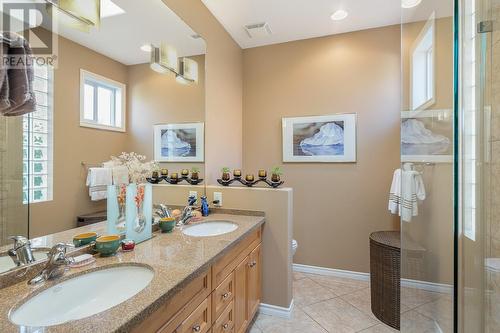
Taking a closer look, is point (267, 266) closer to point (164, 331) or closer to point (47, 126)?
point (164, 331)

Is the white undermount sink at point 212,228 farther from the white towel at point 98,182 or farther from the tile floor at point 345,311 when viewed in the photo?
the tile floor at point 345,311

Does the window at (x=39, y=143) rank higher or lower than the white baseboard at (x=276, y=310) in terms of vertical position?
higher

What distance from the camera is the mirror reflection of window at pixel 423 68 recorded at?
165cm

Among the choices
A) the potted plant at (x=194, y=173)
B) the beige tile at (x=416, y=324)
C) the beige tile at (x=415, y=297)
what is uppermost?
the potted plant at (x=194, y=173)

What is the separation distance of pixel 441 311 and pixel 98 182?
2.21 metres

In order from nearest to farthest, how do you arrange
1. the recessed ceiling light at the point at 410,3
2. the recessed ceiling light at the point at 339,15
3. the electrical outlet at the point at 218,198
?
the recessed ceiling light at the point at 410,3 → the electrical outlet at the point at 218,198 → the recessed ceiling light at the point at 339,15

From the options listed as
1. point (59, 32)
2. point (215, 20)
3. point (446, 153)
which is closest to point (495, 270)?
point (446, 153)

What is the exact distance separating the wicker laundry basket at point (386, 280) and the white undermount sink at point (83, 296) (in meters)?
1.88

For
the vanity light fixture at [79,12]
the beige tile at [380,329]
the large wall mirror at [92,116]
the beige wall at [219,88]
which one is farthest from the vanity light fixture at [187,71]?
the beige tile at [380,329]

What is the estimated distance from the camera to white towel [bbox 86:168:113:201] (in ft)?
4.32

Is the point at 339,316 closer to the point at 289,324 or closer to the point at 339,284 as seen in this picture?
the point at 289,324

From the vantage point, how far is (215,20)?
2.53 metres

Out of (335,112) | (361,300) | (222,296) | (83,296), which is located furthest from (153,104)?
(361,300)

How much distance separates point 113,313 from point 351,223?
2.60 metres
